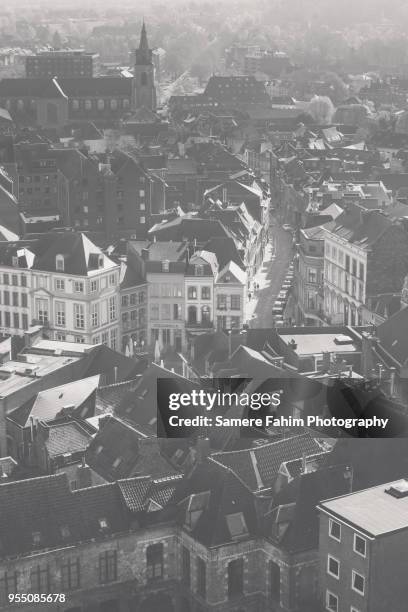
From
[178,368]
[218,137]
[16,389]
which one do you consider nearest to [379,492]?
[16,389]

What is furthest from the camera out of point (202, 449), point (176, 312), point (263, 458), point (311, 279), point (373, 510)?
point (311, 279)

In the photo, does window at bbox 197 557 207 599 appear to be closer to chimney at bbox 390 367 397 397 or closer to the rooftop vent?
the rooftop vent

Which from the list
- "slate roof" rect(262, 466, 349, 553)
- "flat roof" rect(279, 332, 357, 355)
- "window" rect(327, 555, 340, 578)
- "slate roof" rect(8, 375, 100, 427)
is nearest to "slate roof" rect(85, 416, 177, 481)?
"slate roof" rect(8, 375, 100, 427)

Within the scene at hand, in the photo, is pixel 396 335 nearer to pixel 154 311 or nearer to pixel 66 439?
pixel 154 311

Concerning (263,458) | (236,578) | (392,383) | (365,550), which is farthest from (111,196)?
(365,550)

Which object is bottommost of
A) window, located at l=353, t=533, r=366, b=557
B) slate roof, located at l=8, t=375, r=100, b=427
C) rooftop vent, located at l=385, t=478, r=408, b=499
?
slate roof, located at l=8, t=375, r=100, b=427

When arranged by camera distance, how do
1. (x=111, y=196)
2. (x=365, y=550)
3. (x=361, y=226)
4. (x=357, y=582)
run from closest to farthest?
(x=365, y=550)
(x=357, y=582)
(x=361, y=226)
(x=111, y=196)
